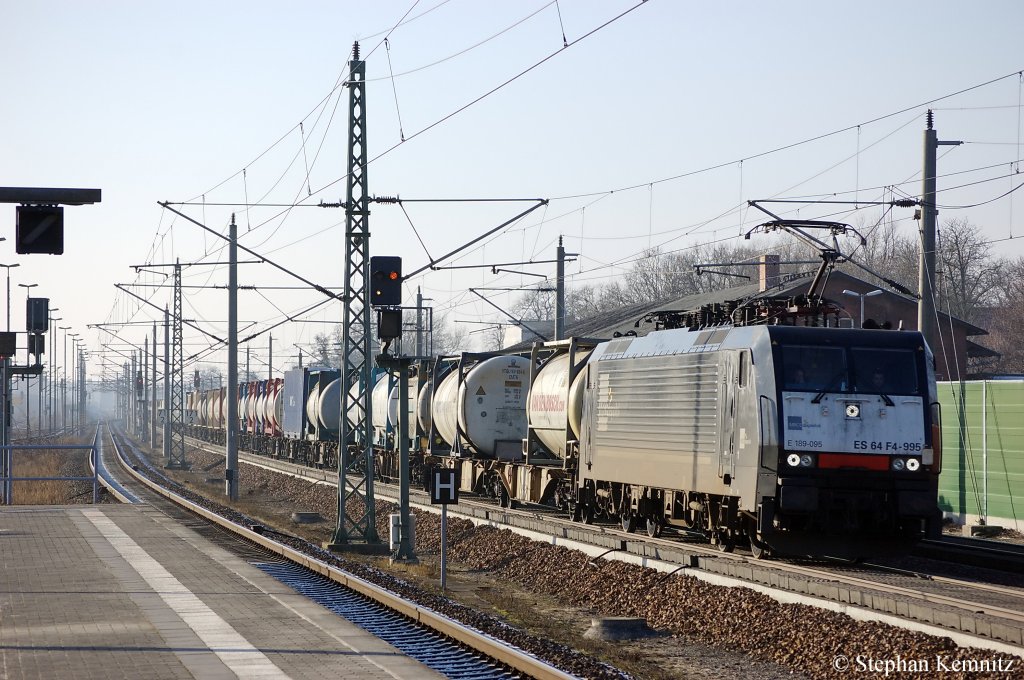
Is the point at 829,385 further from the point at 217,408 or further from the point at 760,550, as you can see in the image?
the point at 217,408

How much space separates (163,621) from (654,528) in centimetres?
975

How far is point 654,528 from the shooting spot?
69.6ft

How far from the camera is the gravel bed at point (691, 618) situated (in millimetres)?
11461

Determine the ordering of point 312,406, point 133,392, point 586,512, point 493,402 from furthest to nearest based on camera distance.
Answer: point 133,392
point 312,406
point 493,402
point 586,512

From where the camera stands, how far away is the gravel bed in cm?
1146

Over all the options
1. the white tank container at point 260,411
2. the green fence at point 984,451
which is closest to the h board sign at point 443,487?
the green fence at point 984,451

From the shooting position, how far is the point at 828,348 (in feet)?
55.3

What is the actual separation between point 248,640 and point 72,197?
730 centimetres

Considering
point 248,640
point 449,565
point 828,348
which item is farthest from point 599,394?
point 248,640

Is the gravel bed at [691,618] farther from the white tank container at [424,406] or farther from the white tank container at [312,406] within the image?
the white tank container at [312,406]

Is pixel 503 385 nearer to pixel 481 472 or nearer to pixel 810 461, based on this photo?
pixel 481 472

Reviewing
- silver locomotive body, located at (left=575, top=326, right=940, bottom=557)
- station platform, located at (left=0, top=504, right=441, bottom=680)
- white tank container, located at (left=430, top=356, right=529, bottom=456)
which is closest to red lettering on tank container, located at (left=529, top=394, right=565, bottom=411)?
white tank container, located at (left=430, top=356, right=529, bottom=456)

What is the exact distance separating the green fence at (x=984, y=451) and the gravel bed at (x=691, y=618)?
9377 millimetres

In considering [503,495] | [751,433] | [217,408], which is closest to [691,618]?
[751,433]
